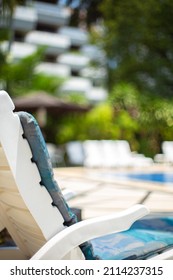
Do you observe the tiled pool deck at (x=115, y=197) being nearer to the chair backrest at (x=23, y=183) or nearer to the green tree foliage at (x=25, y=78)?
the chair backrest at (x=23, y=183)

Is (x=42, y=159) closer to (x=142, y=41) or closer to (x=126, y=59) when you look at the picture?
(x=142, y=41)

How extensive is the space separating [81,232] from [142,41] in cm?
2365

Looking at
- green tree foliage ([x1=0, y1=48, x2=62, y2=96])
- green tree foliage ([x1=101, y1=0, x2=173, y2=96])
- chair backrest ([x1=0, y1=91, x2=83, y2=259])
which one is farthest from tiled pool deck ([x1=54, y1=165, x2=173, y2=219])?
green tree foliage ([x1=0, y1=48, x2=62, y2=96])

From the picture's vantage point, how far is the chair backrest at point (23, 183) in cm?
183

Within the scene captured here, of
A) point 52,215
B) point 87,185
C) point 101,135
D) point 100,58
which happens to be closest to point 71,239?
point 52,215

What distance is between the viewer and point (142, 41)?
24.6m

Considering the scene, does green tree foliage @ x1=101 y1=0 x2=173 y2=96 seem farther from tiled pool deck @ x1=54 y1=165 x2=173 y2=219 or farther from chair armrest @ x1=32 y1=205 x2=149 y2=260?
chair armrest @ x1=32 y1=205 x2=149 y2=260

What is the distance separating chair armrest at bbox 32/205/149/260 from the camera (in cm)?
183

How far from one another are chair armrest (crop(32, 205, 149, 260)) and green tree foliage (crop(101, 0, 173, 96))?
72.0 ft

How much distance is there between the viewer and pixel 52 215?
6.34 ft

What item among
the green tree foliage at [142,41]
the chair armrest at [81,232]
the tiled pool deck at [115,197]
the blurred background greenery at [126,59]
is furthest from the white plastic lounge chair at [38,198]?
the green tree foliage at [142,41]

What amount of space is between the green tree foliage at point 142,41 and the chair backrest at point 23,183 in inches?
866
